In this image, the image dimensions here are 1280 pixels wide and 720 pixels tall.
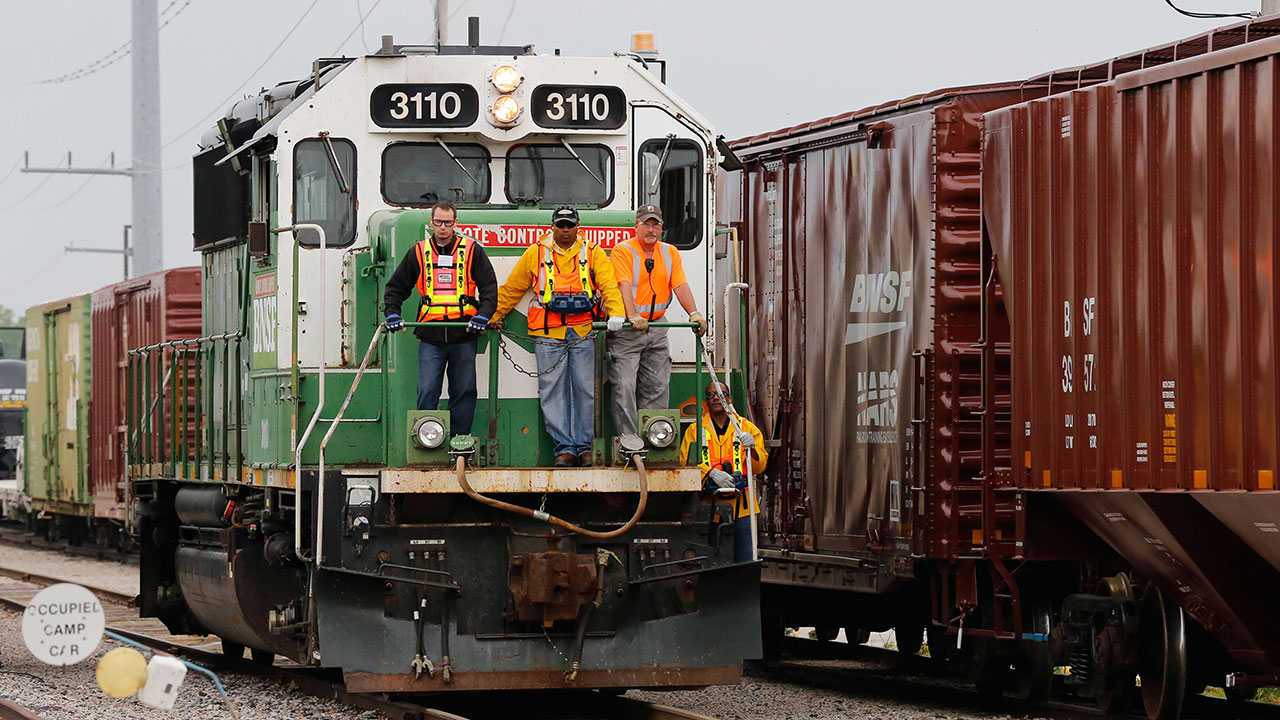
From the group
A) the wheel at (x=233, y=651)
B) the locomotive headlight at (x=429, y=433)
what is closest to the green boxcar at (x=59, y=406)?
the wheel at (x=233, y=651)

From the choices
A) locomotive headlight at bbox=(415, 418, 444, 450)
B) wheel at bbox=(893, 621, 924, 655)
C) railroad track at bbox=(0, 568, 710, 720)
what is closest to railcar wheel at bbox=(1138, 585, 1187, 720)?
railroad track at bbox=(0, 568, 710, 720)

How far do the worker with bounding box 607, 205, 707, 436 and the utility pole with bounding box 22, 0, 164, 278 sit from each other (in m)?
31.0

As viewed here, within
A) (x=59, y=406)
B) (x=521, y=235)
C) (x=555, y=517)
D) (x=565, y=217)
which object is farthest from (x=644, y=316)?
Answer: (x=59, y=406)

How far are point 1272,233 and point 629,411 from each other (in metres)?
3.64

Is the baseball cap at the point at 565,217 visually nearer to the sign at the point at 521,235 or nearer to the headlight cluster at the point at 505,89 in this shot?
the sign at the point at 521,235

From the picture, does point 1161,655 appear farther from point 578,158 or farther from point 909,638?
point 578,158

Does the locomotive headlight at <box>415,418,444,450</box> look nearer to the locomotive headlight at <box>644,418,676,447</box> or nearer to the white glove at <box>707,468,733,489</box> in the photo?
the locomotive headlight at <box>644,418,676,447</box>

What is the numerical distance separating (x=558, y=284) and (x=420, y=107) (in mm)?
1406

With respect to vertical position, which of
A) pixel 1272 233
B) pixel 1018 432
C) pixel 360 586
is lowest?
pixel 360 586

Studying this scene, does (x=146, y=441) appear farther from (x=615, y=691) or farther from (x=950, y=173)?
(x=950, y=173)

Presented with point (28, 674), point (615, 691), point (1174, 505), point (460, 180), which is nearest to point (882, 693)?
point (615, 691)

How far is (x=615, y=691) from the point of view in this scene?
11953mm

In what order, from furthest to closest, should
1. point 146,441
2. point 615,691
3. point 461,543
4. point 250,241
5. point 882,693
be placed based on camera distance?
point 146,441 < point 882,693 < point 615,691 < point 250,241 < point 461,543

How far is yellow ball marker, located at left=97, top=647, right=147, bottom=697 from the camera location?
8.16 m
